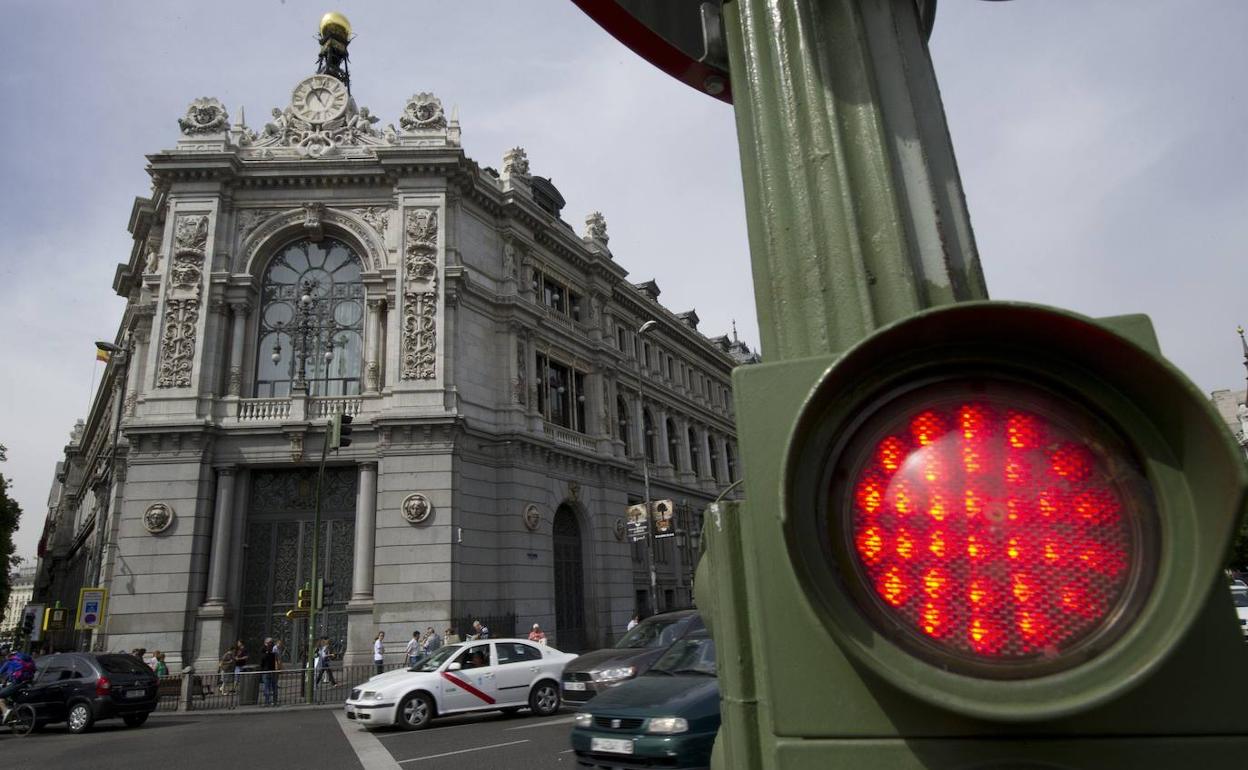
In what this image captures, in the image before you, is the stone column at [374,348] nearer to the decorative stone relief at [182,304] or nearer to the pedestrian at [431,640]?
the decorative stone relief at [182,304]

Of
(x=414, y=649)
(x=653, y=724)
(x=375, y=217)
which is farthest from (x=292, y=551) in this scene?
(x=653, y=724)

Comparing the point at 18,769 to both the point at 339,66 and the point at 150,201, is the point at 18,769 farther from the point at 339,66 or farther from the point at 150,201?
the point at 339,66

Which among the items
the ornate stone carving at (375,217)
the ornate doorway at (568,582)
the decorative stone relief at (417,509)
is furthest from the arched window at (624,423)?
the ornate stone carving at (375,217)

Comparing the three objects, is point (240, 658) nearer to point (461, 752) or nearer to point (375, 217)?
point (461, 752)

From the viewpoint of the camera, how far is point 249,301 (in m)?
24.4

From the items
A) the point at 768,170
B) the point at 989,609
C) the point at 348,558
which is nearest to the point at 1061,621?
the point at 989,609

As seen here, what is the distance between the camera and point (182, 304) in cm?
2369

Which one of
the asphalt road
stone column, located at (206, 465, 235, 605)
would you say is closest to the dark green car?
the asphalt road

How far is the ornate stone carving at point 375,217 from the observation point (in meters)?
25.2

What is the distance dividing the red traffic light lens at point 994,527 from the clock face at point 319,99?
2953 centimetres

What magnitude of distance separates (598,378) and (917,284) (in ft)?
102

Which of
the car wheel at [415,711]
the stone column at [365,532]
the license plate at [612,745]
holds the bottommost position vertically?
the car wheel at [415,711]

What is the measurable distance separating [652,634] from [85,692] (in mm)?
12016

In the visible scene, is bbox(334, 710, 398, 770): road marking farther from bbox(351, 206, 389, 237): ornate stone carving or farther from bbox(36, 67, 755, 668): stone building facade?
bbox(351, 206, 389, 237): ornate stone carving
